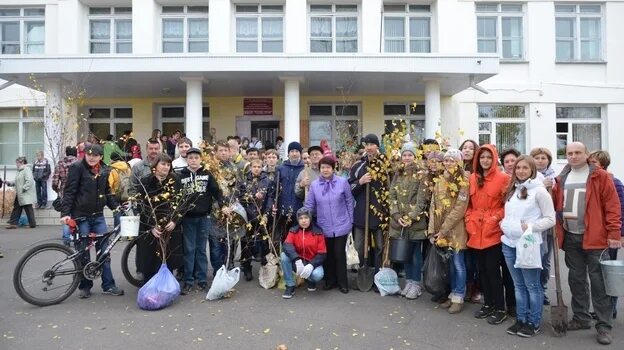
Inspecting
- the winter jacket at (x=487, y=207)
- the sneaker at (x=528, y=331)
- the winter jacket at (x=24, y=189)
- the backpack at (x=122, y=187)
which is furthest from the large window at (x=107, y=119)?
the sneaker at (x=528, y=331)

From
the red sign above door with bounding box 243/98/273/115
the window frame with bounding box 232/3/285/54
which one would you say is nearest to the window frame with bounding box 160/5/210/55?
the window frame with bounding box 232/3/285/54

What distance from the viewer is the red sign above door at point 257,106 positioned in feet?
53.5

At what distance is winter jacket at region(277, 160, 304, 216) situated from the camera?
640 cm

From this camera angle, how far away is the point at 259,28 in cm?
1655

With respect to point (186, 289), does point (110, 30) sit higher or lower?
higher

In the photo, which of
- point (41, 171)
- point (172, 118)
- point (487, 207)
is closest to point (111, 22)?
point (172, 118)

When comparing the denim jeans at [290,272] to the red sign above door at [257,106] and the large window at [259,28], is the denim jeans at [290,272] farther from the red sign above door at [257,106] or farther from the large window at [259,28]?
the large window at [259,28]

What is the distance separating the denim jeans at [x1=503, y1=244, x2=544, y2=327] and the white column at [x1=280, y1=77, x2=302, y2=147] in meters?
9.52

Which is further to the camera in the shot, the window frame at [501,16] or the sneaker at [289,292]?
the window frame at [501,16]

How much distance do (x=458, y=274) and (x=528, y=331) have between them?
0.90 meters

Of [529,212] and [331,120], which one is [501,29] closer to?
[331,120]

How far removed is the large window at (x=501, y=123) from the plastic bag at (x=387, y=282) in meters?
11.9

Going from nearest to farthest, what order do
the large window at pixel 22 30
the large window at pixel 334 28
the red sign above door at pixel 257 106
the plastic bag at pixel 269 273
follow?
the plastic bag at pixel 269 273, the red sign above door at pixel 257 106, the large window at pixel 334 28, the large window at pixel 22 30

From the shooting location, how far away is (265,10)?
1664 cm
